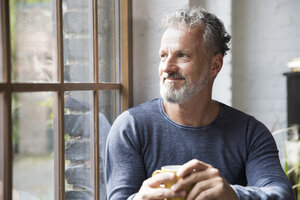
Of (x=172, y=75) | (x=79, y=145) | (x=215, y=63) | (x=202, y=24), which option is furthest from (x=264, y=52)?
(x=79, y=145)

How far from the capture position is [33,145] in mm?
927

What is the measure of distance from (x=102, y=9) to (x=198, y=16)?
14.8 inches

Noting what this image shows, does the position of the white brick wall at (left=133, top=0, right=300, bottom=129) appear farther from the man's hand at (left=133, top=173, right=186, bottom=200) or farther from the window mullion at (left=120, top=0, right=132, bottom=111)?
the man's hand at (left=133, top=173, right=186, bottom=200)

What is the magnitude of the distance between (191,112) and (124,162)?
0.34 metres

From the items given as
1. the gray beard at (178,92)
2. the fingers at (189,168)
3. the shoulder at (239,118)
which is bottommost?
the fingers at (189,168)

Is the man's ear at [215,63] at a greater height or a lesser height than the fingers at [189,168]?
greater

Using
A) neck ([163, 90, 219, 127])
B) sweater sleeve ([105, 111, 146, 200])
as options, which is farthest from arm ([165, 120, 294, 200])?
sweater sleeve ([105, 111, 146, 200])

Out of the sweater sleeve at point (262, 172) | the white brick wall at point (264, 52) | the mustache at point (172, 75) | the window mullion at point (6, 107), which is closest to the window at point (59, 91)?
the window mullion at point (6, 107)

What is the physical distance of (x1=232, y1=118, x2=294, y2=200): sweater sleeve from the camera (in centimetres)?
111

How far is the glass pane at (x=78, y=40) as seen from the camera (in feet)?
3.70

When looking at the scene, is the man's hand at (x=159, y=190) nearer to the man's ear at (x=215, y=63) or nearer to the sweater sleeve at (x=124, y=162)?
the sweater sleeve at (x=124, y=162)

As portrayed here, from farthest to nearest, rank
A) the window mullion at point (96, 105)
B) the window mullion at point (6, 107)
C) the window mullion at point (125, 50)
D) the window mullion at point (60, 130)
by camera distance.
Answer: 1. the window mullion at point (125, 50)
2. the window mullion at point (96, 105)
3. the window mullion at point (60, 130)
4. the window mullion at point (6, 107)

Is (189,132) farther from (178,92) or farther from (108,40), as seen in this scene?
(108,40)

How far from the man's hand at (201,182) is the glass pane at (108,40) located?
630 mm
